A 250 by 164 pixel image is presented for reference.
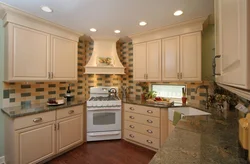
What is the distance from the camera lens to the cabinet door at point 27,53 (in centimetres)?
175

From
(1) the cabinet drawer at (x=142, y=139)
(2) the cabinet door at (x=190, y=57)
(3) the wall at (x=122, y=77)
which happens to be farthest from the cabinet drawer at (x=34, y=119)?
(2) the cabinet door at (x=190, y=57)

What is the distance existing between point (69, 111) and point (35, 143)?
0.64 meters

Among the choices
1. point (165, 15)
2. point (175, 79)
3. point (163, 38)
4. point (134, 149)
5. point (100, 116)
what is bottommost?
point (134, 149)

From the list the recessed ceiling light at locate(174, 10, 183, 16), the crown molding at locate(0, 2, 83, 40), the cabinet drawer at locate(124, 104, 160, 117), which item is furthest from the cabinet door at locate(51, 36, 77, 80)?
the recessed ceiling light at locate(174, 10, 183, 16)

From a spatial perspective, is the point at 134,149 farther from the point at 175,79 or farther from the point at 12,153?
the point at 12,153

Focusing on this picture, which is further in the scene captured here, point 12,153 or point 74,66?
point 74,66

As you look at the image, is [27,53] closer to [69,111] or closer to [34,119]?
[34,119]

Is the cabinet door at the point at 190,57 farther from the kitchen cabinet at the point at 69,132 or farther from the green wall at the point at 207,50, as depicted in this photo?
the kitchen cabinet at the point at 69,132

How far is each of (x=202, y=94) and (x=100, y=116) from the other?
2.04 metres

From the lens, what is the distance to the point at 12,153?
161cm

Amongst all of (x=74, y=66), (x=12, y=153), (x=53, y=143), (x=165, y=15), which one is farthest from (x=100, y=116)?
(x=165, y=15)

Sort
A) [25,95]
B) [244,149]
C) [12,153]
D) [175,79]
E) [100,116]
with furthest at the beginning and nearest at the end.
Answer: [100,116] < [175,79] < [25,95] < [12,153] < [244,149]

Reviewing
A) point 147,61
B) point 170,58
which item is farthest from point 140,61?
point 170,58

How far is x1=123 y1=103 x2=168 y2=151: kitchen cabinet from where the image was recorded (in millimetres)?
2168
